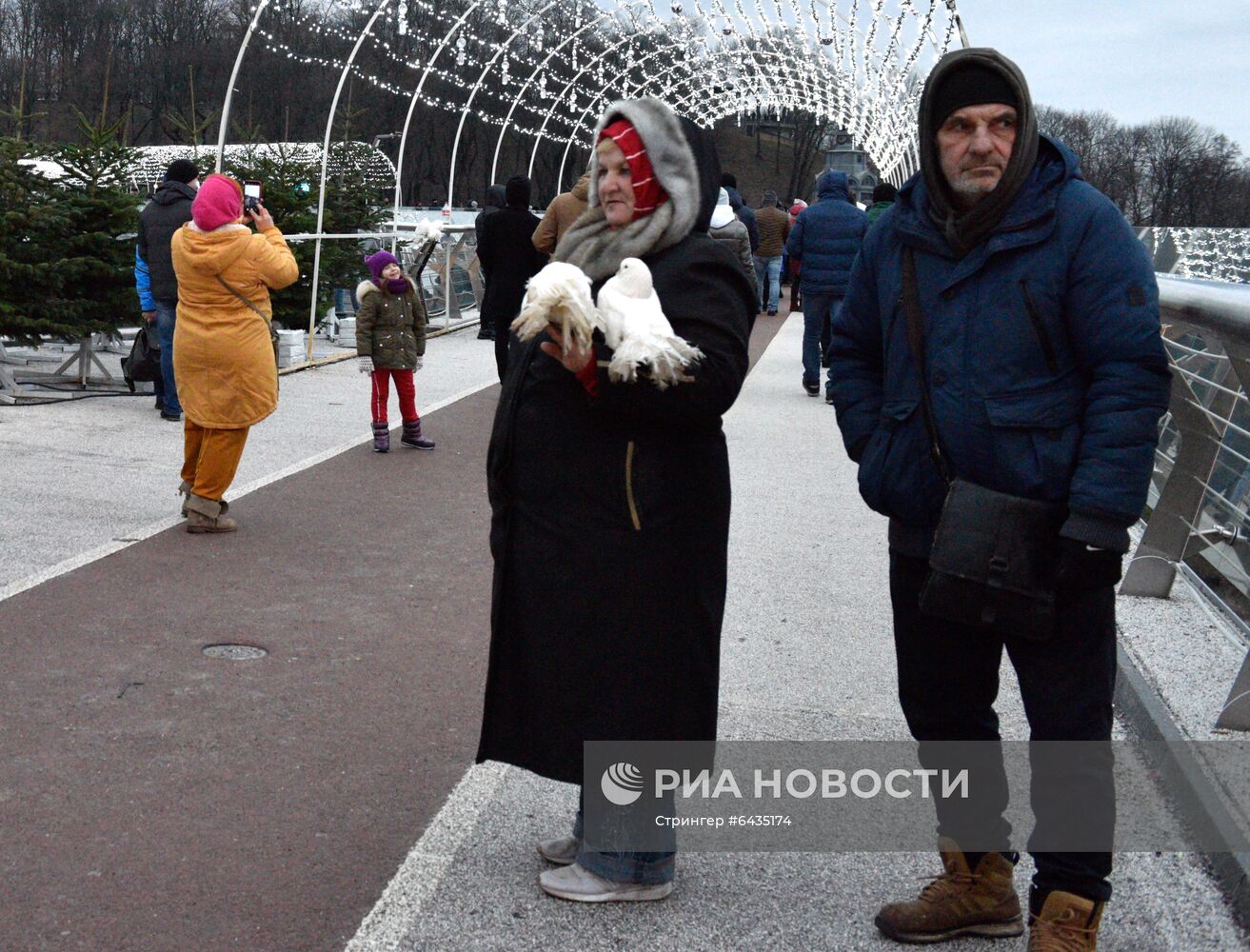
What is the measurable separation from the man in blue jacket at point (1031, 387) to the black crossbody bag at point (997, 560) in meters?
0.05

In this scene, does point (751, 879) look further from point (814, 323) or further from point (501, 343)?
point (814, 323)

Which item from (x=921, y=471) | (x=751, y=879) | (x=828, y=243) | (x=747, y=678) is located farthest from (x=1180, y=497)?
(x=828, y=243)

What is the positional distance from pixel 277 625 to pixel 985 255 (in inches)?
148

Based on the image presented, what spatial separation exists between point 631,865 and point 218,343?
497 cm

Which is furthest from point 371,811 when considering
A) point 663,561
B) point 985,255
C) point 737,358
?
point 985,255

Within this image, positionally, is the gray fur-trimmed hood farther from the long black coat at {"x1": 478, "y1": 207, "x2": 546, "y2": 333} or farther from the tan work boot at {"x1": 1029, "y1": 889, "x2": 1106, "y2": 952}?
the long black coat at {"x1": 478, "y1": 207, "x2": 546, "y2": 333}

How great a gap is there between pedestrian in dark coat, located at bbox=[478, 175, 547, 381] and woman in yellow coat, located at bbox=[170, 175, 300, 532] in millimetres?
4632

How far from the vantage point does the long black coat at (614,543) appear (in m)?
3.46

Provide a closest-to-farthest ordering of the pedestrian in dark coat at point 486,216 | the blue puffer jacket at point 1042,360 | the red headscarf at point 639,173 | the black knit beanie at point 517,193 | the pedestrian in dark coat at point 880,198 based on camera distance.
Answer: the blue puffer jacket at point 1042,360 < the red headscarf at point 639,173 < the black knit beanie at point 517,193 < the pedestrian in dark coat at point 486,216 < the pedestrian in dark coat at point 880,198

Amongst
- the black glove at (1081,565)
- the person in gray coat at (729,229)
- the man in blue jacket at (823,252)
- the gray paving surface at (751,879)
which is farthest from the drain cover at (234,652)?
the man in blue jacket at (823,252)

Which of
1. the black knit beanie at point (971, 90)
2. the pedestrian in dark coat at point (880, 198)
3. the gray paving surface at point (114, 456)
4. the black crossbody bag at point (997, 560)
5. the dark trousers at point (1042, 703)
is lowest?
the gray paving surface at point (114, 456)

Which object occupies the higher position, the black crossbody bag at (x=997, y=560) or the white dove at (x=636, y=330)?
the white dove at (x=636, y=330)

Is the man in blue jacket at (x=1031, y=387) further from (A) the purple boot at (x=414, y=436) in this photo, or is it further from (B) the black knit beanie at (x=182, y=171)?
(B) the black knit beanie at (x=182, y=171)

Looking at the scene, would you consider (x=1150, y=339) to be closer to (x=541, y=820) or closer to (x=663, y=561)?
(x=663, y=561)
